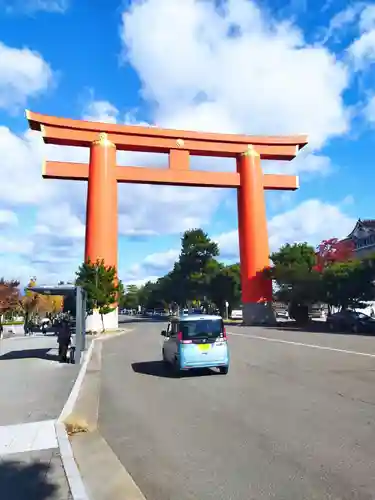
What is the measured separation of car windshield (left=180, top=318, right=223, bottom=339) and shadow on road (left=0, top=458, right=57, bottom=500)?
24.5ft

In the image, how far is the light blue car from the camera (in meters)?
12.9

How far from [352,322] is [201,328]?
21.7m

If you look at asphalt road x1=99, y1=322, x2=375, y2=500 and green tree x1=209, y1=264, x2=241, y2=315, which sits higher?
green tree x1=209, y1=264, x2=241, y2=315

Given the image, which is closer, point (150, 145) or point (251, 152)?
point (150, 145)

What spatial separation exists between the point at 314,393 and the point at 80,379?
652 centimetres

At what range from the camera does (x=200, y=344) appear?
13.0 meters

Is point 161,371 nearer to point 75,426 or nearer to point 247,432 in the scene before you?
point 75,426

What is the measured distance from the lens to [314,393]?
9.87 metres

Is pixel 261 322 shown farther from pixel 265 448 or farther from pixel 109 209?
pixel 265 448

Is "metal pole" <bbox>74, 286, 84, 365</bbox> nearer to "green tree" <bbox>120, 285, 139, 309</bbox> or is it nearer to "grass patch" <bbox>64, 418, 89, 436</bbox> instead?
"grass patch" <bbox>64, 418, 89, 436</bbox>

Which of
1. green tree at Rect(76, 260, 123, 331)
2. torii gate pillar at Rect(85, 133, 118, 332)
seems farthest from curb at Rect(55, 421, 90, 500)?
torii gate pillar at Rect(85, 133, 118, 332)

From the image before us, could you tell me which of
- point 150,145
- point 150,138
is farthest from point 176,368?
point 150,138

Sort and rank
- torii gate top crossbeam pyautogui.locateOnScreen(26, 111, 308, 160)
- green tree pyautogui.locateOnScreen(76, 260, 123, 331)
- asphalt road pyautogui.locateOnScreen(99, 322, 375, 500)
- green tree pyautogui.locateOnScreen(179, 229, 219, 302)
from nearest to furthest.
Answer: asphalt road pyautogui.locateOnScreen(99, 322, 375, 500) < green tree pyautogui.locateOnScreen(76, 260, 123, 331) < torii gate top crossbeam pyautogui.locateOnScreen(26, 111, 308, 160) < green tree pyautogui.locateOnScreen(179, 229, 219, 302)

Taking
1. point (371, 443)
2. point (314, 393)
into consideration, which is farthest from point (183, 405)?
point (371, 443)
